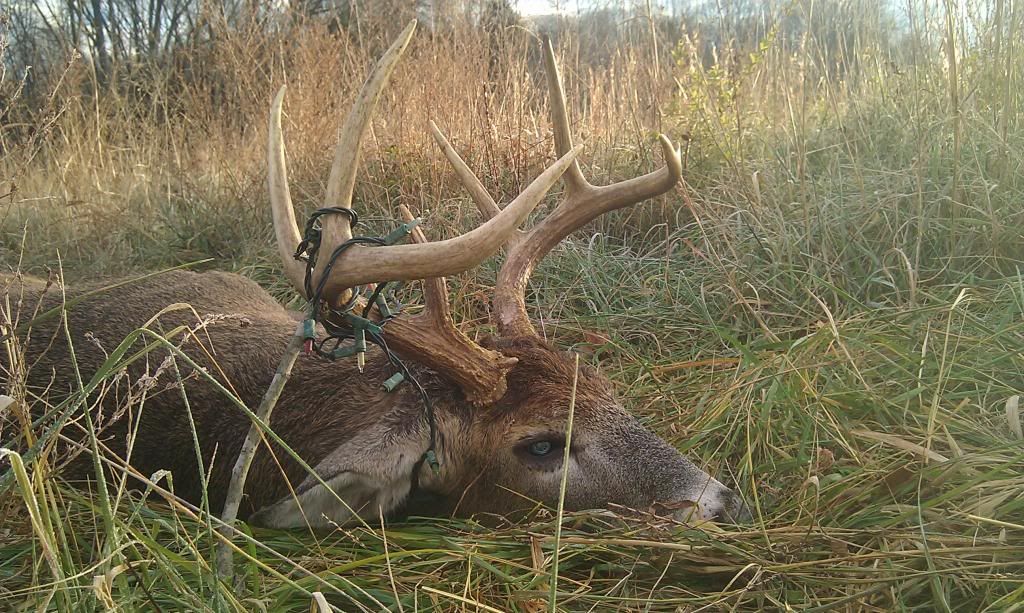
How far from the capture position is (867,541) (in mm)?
2086

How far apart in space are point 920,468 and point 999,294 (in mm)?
1243

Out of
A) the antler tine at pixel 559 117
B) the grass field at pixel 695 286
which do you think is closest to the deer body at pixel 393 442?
the grass field at pixel 695 286

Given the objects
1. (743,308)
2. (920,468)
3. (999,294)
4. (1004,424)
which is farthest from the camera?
(743,308)

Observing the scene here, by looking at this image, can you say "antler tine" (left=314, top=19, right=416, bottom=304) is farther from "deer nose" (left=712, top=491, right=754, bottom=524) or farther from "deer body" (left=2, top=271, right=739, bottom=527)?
"deer nose" (left=712, top=491, right=754, bottom=524)

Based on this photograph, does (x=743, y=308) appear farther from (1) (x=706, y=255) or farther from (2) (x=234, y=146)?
(2) (x=234, y=146)

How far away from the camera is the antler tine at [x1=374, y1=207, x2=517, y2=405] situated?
2.39 metres

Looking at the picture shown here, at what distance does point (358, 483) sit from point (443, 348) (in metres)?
0.46

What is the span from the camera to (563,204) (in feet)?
10.5

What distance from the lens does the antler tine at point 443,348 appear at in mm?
2393

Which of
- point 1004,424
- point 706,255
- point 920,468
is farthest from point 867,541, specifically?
point 706,255

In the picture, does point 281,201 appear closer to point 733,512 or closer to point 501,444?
point 501,444

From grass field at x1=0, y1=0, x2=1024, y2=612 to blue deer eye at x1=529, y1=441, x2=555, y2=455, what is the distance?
23 centimetres

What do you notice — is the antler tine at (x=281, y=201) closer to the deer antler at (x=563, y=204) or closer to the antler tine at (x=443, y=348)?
the antler tine at (x=443, y=348)

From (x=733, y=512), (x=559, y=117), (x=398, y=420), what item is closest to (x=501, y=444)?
(x=398, y=420)
